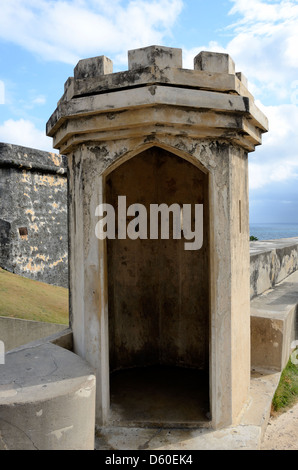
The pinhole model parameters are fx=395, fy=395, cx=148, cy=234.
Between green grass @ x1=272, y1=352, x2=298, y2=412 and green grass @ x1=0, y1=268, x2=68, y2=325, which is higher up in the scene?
green grass @ x1=0, y1=268, x2=68, y2=325

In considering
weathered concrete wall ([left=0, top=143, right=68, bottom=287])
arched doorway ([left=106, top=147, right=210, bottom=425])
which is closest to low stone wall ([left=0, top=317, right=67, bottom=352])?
arched doorway ([left=106, top=147, right=210, bottom=425])

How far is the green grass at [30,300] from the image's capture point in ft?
23.8

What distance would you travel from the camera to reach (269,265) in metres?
5.50

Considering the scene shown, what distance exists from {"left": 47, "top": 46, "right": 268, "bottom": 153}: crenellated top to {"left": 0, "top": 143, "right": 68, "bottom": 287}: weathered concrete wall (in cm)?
719

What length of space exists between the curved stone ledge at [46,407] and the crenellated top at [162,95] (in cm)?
168

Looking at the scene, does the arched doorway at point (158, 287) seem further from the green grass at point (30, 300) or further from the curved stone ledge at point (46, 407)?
the green grass at point (30, 300)

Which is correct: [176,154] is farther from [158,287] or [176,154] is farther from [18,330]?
[18,330]

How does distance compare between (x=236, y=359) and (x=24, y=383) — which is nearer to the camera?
(x=24, y=383)

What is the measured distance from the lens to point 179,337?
4426 mm

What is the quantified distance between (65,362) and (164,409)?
3.34 feet

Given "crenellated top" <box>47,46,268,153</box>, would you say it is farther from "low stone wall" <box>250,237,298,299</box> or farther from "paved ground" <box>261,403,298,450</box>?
"paved ground" <box>261,403,298,450</box>

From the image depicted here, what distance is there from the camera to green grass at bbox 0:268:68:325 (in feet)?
23.8
